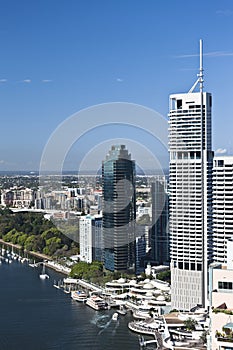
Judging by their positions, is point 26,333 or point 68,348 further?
point 26,333

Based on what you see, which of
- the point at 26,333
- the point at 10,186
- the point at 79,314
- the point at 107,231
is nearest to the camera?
the point at 26,333

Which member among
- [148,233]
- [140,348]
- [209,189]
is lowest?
[140,348]

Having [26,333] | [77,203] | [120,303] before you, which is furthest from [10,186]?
[26,333]

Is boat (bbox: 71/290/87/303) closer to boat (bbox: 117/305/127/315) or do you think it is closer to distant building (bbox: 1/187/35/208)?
boat (bbox: 117/305/127/315)

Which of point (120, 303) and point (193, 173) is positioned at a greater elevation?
point (193, 173)

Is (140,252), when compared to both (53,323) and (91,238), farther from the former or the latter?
(53,323)

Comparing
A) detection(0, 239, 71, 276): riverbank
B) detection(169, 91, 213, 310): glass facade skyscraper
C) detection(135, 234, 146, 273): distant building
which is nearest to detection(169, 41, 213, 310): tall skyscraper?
detection(169, 91, 213, 310): glass facade skyscraper

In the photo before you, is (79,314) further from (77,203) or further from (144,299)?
(77,203)
